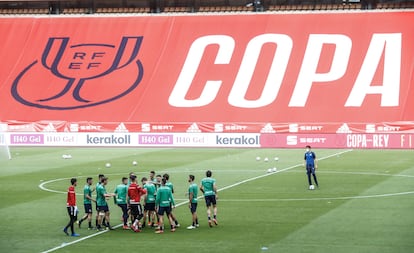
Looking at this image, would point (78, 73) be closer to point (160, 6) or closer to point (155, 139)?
point (155, 139)

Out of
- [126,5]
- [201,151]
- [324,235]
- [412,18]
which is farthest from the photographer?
[201,151]

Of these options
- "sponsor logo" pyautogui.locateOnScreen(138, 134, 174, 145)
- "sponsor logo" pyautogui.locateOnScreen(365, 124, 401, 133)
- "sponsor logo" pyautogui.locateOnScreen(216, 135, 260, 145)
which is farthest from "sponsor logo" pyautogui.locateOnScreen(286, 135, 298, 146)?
"sponsor logo" pyautogui.locateOnScreen(138, 134, 174, 145)

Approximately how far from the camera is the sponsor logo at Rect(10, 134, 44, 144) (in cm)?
3653

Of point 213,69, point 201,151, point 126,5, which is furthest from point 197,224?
point 201,151

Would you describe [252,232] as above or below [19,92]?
below

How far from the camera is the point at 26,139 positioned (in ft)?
121

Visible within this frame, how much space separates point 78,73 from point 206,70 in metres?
5.57

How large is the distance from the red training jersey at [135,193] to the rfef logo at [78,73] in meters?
12.6

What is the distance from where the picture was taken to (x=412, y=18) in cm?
3859

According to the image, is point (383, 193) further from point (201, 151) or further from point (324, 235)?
point (201, 151)

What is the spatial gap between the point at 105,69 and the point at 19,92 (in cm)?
386

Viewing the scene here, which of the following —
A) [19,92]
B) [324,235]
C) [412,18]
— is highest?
[412,18]

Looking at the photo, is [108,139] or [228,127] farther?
[108,139]

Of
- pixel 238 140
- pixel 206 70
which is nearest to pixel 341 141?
pixel 238 140
